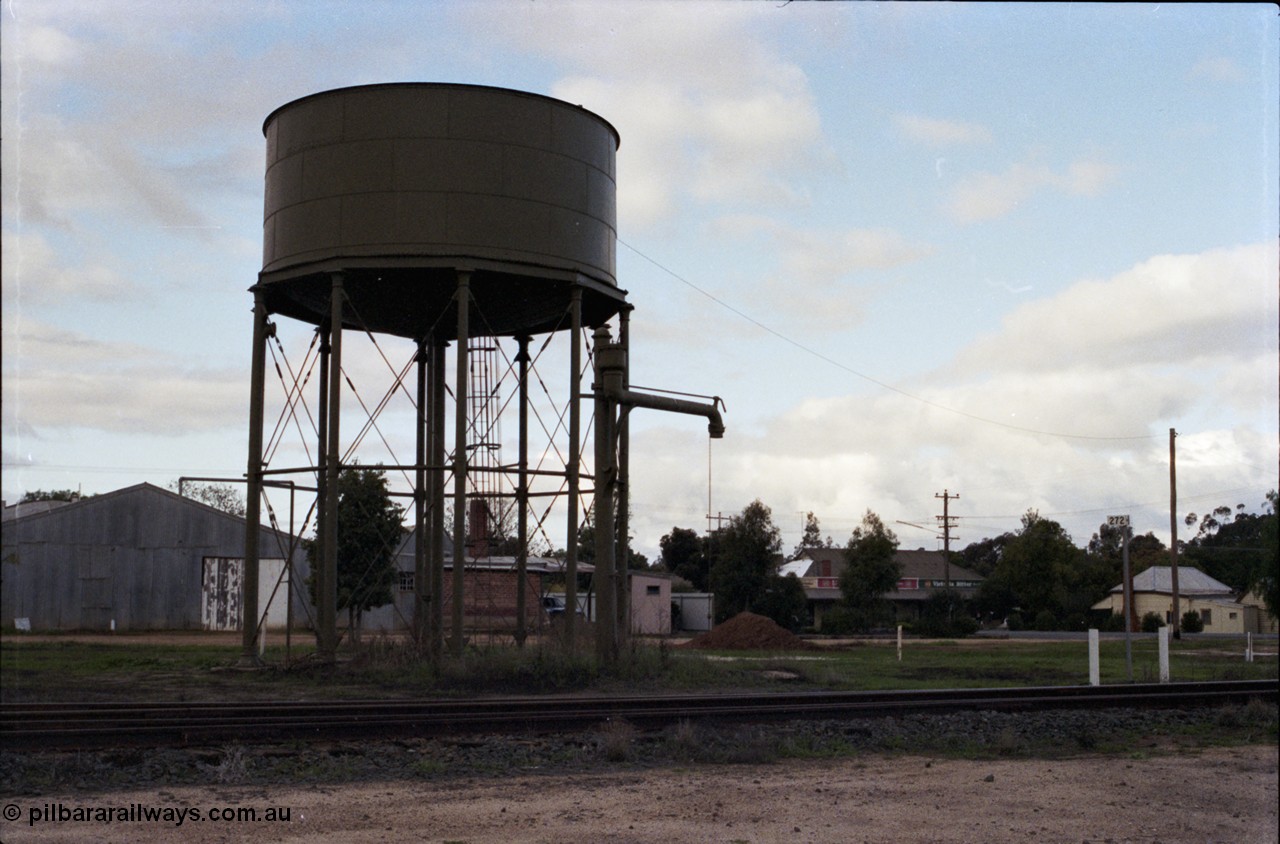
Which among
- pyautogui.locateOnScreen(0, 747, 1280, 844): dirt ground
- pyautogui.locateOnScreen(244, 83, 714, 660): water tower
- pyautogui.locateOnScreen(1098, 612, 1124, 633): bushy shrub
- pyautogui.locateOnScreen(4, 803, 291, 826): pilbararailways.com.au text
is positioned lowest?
pyautogui.locateOnScreen(1098, 612, 1124, 633): bushy shrub

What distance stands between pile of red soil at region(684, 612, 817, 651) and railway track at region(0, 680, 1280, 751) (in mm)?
21324

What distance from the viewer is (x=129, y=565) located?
137ft

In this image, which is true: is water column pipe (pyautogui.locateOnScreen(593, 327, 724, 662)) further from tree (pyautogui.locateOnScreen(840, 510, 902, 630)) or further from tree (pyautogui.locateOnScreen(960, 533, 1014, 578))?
tree (pyautogui.locateOnScreen(960, 533, 1014, 578))

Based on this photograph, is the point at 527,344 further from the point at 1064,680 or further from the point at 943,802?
the point at 943,802

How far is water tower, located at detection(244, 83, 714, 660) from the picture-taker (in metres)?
20.0

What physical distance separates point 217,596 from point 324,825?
38249mm

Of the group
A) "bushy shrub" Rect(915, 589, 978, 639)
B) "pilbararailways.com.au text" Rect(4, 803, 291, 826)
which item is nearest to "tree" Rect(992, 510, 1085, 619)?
"bushy shrub" Rect(915, 589, 978, 639)

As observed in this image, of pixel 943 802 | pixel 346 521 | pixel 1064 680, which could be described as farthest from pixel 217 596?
pixel 943 802

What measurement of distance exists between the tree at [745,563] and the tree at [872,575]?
5256mm

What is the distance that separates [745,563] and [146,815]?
49.4 metres

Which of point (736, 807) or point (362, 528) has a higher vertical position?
point (362, 528)

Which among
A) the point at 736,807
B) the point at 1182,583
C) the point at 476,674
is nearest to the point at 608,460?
the point at 476,674

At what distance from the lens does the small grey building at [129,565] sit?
39375 mm

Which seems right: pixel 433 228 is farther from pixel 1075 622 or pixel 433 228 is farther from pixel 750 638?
pixel 1075 622
